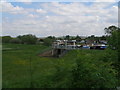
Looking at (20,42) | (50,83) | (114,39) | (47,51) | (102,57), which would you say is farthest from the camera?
(47,51)

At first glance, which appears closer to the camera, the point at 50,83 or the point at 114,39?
the point at 50,83

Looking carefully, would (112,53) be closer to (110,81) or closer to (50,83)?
(110,81)

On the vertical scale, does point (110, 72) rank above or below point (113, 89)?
above

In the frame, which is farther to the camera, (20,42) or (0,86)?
(20,42)

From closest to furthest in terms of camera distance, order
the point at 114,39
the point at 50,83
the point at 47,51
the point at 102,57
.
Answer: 1. the point at 50,83
2. the point at 102,57
3. the point at 114,39
4. the point at 47,51

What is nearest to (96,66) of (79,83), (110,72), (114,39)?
(110,72)

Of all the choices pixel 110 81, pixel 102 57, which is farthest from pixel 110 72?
pixel 102 57

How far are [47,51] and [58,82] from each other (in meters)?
20.6

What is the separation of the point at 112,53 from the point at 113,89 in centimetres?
106

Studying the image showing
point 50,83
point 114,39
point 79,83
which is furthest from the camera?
point 114,39

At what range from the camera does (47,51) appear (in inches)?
942

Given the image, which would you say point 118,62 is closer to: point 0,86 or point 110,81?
point 110,81

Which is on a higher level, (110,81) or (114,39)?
(114,39)

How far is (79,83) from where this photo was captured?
10.5 ft
